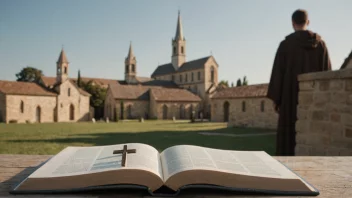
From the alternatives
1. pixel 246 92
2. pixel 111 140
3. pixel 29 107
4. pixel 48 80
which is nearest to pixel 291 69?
pixel 111 140

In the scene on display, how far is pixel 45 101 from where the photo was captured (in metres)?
40.4

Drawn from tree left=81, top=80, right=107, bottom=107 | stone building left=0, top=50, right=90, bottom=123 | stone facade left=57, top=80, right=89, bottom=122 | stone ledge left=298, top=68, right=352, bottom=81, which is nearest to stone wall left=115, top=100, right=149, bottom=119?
A: stone facade left=57, top=80, right=89, bottom=122

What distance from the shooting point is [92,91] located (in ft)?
166

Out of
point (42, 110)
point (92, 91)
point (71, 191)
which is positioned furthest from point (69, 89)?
point (71, 191)

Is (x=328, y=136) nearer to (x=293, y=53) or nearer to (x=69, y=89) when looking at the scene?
(x=293, y=53)

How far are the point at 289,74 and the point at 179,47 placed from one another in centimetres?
6123

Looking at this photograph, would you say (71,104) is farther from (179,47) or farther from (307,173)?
(307,173)

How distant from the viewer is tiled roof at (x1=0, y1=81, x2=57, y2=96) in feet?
123

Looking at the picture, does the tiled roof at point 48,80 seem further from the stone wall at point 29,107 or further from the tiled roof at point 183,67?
the tiled roof at point 183,67

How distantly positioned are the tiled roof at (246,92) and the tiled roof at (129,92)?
18962 mm

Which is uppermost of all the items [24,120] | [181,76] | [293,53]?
[181,76]

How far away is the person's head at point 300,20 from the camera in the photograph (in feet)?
17.2

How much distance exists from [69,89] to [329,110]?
4146 cm

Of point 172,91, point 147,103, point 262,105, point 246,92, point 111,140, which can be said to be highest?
Result: point 172,91
